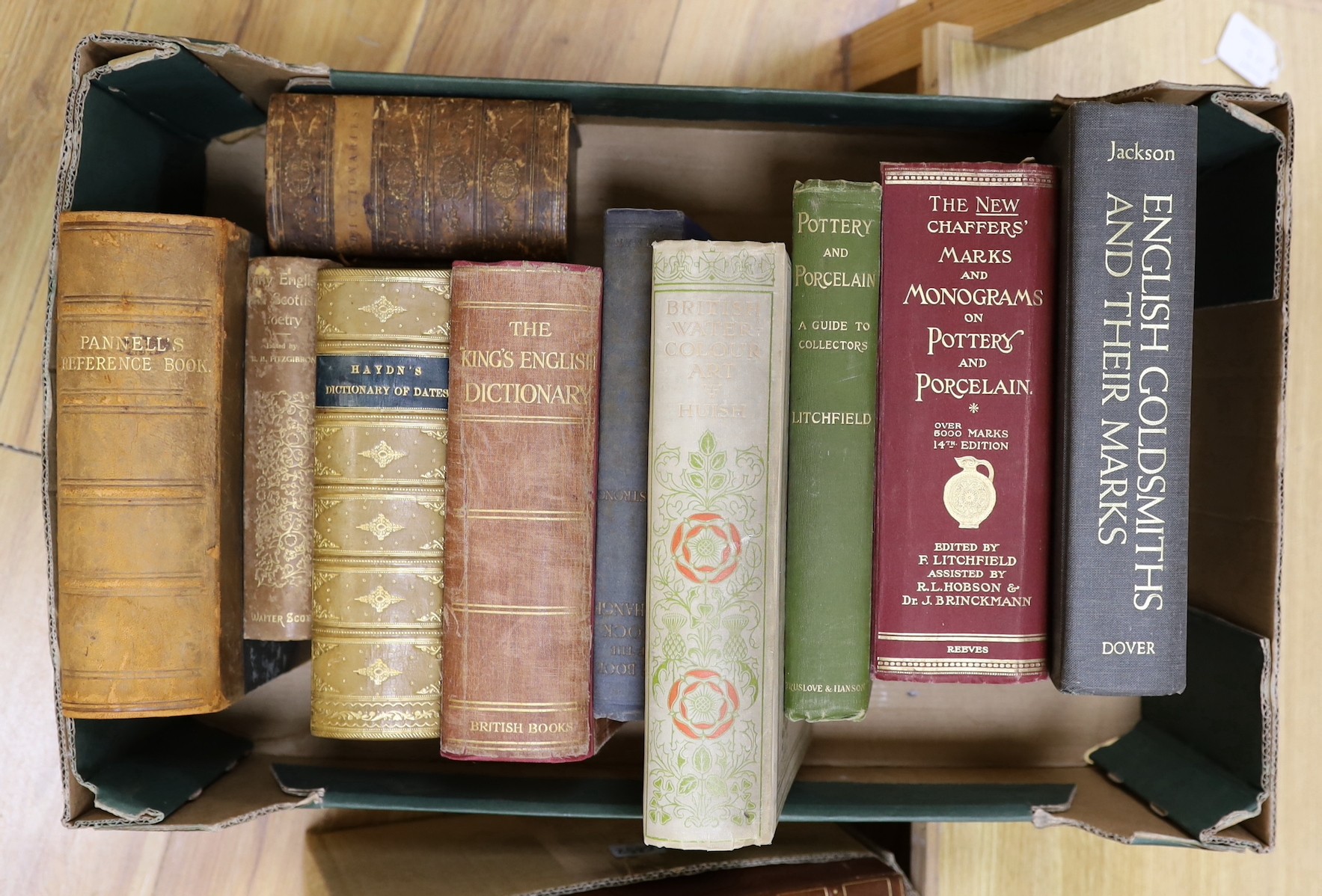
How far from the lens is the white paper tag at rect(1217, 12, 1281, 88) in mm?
841

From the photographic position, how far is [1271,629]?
653 millimetres

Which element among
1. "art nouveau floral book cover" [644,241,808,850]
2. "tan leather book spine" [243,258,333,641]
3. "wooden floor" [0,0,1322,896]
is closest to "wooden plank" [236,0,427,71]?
"wooden floor" [0,0,1322,896]

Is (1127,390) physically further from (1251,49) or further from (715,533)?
(1251,49)

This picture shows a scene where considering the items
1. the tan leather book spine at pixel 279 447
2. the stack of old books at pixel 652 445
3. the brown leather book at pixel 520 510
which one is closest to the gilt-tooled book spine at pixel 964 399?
the stack of old books at pixel 652 445

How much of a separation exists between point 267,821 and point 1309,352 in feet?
3.65

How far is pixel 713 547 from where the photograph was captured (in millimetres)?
598

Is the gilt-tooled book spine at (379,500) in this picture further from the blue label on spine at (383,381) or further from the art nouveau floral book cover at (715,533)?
the art nouveau floral book cover at (715,533)

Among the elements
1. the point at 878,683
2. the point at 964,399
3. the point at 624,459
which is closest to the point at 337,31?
the point at 624,459

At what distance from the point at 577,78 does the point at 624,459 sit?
416mm

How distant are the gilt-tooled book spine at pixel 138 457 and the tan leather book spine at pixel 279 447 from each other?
4 centimetres

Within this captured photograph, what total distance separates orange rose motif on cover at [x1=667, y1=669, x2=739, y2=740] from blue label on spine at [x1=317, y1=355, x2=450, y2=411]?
0.27 m

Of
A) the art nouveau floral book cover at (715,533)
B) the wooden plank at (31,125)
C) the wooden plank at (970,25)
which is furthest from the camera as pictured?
the wooden plank at (31,125)

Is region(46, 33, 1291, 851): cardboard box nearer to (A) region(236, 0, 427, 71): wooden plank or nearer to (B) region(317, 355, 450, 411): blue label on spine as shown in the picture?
(A) region(236, 0, 427, 71): wooden plank

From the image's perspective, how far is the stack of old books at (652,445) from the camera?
60 cm
